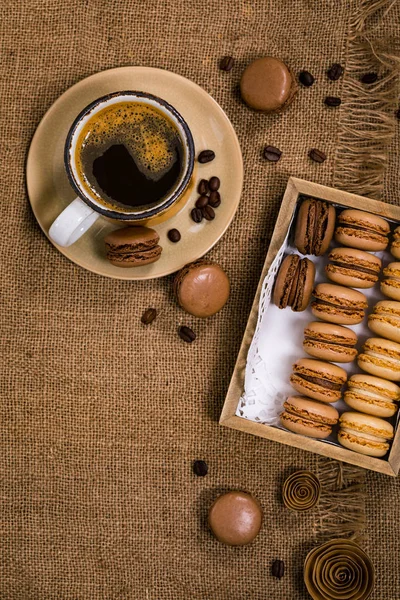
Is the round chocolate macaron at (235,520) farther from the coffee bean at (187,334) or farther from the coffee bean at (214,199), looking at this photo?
the coffee bean at (214,199)

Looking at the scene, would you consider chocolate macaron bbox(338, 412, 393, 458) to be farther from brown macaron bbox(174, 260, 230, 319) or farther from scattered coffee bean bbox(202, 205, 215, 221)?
scattered coffee bean bbox(202, 205, 215, 221)

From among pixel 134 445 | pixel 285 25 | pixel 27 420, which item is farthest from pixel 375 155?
pixel 27 420

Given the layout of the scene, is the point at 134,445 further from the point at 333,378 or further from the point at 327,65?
the point at 327,65

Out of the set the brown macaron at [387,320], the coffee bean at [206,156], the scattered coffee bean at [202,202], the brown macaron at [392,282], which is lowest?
the brown macaron at [387,320]

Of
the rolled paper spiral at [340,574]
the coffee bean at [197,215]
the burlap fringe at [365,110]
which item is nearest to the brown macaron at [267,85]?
the burlap fringe at [365,110]

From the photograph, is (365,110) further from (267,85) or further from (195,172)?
(195,172)

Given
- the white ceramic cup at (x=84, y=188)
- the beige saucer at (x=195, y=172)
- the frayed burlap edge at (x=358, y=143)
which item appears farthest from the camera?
the frayed burlap edge at (x=358, y=143)

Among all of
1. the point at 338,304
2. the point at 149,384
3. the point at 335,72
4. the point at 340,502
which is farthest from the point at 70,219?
the point at 340,502
